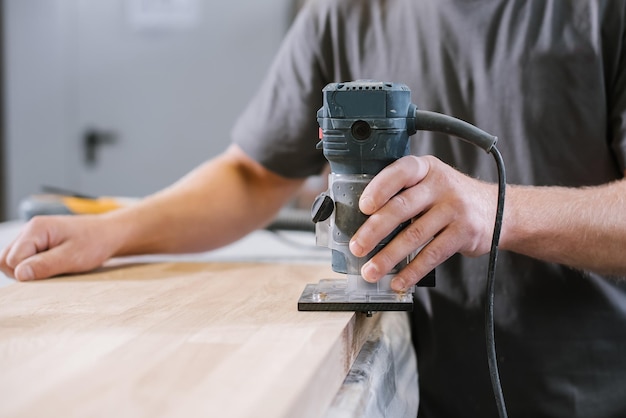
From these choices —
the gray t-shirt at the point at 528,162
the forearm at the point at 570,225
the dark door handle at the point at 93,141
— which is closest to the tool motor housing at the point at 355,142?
the forearm at the point at 570,225

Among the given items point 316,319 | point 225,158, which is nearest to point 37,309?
point 316,319

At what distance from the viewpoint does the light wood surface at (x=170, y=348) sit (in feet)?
1.60

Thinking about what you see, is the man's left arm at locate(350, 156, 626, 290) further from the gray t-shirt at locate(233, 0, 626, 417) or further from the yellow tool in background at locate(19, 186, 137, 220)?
the yellow tool in background at locate(19, 186, 137, 220)

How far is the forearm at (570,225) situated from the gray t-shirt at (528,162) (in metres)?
0.15

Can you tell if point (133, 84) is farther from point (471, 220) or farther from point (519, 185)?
point (471, 220)

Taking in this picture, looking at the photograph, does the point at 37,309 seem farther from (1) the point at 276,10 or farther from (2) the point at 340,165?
(1) the point at 276,10

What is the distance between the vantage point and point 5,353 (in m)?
0.60

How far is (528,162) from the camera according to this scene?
41.5 inches

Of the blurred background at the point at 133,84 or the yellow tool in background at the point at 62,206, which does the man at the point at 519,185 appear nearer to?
the yellow tool in background at the point at 62,206

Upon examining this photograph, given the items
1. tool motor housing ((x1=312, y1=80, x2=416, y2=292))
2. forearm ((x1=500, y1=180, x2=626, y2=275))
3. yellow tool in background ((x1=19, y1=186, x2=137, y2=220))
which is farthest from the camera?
yellow tool in background ((x1=19, y1=186, x2=137, y2=220))

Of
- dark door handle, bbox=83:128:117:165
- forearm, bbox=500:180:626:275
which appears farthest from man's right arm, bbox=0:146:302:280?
dark door handle, bbox=83:128:117:165

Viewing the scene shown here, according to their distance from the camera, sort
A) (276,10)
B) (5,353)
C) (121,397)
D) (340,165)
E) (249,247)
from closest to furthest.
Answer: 1. (121,397)
2. (5,353)
3. (340,165)
4. (249,247)
5. (276,10)

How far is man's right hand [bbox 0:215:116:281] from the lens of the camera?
95 centimetres

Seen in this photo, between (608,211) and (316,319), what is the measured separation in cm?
42
